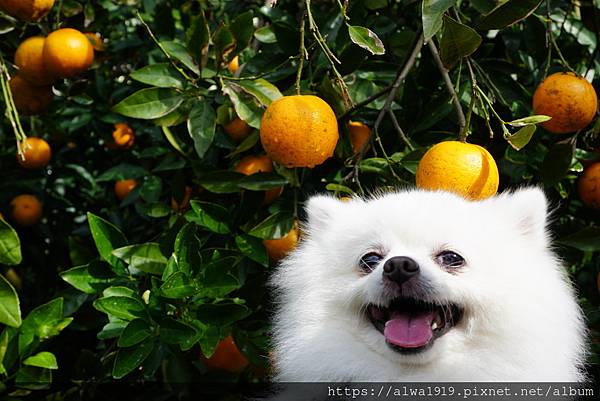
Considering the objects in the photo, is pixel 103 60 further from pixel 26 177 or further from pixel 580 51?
pixel 580 51

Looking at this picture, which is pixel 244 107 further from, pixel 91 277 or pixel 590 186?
pixel 590 186

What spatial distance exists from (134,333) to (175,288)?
18 cm

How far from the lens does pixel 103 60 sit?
3.26 meters

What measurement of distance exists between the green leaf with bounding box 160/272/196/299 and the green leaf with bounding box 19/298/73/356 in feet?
1.62

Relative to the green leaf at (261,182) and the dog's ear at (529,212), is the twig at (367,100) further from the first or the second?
the dog's ear at (529,212)

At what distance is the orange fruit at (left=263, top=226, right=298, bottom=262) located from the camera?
101 inches

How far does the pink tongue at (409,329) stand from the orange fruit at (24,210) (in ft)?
6.54

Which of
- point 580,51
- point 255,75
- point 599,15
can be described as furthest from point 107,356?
point 599,15

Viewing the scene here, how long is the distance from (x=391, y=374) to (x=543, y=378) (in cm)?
38

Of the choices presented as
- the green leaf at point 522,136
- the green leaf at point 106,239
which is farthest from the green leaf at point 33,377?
the green leaf at point 522,136

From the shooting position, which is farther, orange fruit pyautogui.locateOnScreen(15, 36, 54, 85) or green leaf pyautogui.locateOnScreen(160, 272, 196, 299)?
orange fruit pyautogui.locateOnScreen(15, 36, 54, 85)

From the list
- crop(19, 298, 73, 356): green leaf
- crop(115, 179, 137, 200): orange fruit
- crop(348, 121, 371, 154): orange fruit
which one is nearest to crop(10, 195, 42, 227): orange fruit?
crop(115, 179, 137, 200): orange fruit

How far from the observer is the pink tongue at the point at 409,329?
191 cm

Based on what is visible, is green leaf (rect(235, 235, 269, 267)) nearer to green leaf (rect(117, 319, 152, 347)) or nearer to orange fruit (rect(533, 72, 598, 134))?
green leaf (rect(117, 319, 152, 347))
